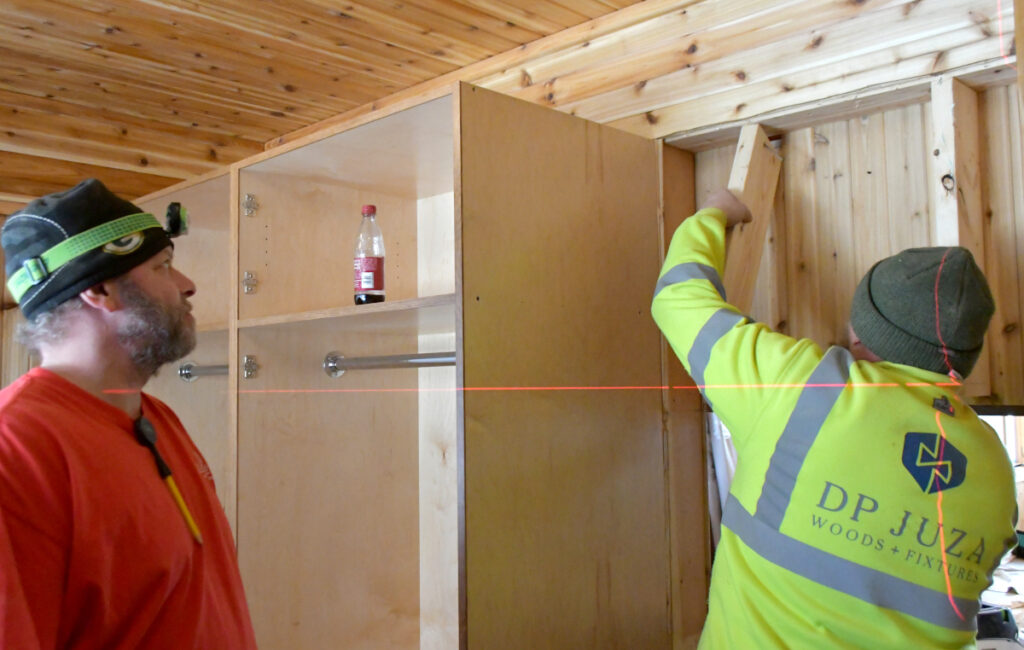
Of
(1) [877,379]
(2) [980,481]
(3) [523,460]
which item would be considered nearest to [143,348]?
(3) [523,460]

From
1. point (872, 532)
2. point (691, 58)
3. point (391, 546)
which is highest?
point (691, 58)

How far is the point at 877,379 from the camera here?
1133mm

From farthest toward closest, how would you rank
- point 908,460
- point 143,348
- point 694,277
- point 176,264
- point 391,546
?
point 176,264
point 391,546
point 694,277
point 143,348
point 908,460

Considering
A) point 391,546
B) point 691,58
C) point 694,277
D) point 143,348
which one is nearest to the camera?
point 143,348

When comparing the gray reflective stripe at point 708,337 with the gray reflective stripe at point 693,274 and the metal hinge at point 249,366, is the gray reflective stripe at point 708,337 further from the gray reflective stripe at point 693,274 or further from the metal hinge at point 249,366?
the metal hinge at point 249,366

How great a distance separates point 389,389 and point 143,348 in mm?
1153

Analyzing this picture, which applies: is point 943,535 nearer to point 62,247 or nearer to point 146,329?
point 146,329

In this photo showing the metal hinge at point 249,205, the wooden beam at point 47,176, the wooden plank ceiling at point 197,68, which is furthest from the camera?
the wooden beam at point 47,176

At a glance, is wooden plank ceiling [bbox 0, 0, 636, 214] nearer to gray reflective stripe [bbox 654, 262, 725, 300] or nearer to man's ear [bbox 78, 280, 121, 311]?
gray reflective stripe [bbox 654, 262, 725, 300]

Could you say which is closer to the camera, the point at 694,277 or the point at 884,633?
the point at 884,633

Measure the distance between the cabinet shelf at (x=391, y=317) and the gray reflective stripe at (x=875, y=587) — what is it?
69 centimetres

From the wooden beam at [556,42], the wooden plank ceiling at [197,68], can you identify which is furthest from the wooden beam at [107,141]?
the wooden beam at [556,42]

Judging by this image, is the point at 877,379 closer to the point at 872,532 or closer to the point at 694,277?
the point at 872,532

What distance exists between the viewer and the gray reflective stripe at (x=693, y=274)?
1.36 meters
